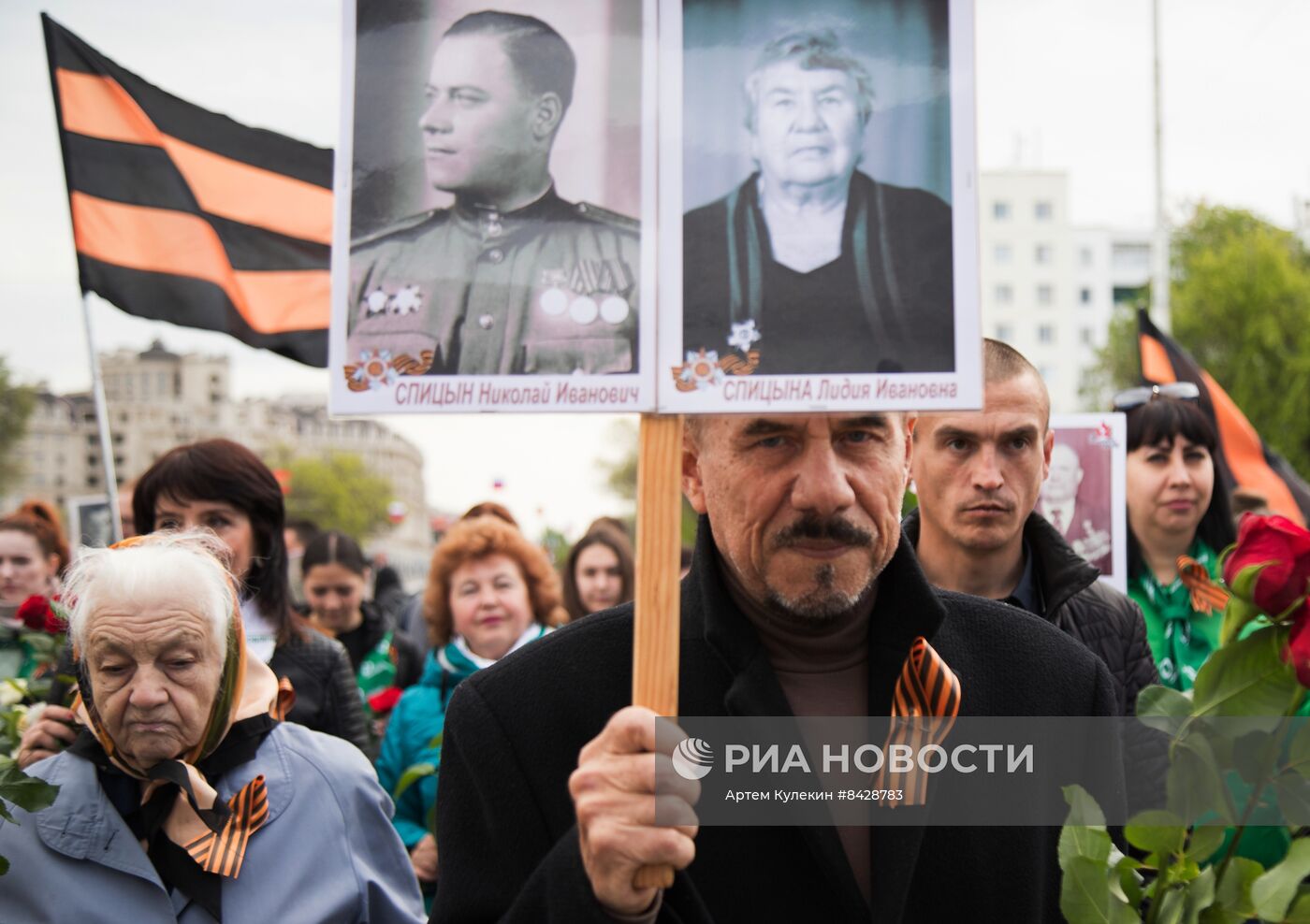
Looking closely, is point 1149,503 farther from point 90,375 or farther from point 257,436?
point 257,436

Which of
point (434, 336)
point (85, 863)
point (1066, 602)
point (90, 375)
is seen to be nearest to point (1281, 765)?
point (434, 336)

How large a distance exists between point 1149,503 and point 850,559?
2.88 meters

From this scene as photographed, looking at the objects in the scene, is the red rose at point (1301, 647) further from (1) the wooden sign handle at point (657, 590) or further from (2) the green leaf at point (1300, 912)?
(1) the wooden sign handle at point (657, 590)

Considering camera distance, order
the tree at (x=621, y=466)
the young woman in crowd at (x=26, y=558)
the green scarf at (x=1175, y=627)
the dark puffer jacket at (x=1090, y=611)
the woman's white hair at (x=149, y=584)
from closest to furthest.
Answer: the woman's white hair at (x=149, y=584) < the dark puffer jacket at (x=1090, y=611) < the green scarf at (x=1175, y=627) < the young woman in crowd at (x=26, y=558) < the tree at (x=621, y=466)

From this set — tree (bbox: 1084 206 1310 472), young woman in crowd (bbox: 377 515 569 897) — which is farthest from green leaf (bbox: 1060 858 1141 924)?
tree (bbox: 1084 206 1310 472)

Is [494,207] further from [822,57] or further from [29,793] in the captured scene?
[29,793]

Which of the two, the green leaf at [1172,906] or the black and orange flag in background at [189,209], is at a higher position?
the black and orange flag in background at [189,209]

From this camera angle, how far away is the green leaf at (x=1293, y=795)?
2010mm

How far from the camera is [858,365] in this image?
2123 mm

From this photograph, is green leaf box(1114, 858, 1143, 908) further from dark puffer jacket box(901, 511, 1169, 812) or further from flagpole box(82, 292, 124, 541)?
flagpole box(82, 292, 124, 541)

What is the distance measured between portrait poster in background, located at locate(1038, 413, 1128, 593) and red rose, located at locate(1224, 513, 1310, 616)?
294 cm

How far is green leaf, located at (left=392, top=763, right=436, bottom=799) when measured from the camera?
4883 millimetres

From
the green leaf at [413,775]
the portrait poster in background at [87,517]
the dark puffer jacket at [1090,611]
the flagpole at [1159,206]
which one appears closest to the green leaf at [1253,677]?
the dark puffer jacket at [1090,611]

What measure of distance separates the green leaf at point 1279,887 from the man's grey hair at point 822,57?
1.12m
